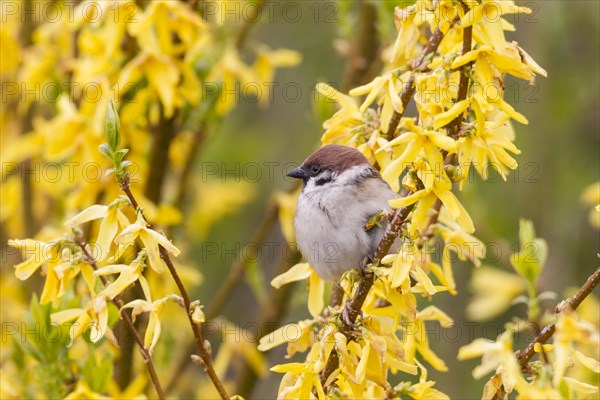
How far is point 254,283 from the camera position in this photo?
348 cm

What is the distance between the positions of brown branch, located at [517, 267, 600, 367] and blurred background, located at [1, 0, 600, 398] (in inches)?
60.9

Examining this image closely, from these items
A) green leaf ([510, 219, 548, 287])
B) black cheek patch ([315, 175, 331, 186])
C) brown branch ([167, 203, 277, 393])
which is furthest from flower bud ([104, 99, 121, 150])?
brown branch ([167, 203, 277, 393])

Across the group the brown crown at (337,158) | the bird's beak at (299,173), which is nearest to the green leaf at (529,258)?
the brown crown at (337,158)

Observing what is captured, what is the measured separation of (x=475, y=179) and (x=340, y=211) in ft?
8.04

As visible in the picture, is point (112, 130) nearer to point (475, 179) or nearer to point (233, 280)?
point (233, 280)

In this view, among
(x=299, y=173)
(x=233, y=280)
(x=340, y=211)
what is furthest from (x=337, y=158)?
(x=233, y=280)

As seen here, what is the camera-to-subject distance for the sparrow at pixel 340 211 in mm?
2641

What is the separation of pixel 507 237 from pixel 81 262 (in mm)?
3277

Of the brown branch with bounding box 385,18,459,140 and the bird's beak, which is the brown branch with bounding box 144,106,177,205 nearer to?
the bird's beak

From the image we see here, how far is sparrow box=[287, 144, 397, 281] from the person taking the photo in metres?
2.64

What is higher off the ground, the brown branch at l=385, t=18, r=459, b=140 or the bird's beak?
the brown branch at l=385, t=18, r=459, b=140

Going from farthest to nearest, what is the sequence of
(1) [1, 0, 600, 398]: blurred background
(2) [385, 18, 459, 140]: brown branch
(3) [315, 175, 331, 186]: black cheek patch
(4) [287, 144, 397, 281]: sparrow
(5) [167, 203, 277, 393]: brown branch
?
(1) [1, 0, 600, 398]: blurred background
(5) [167, 203, 277, 393]: brown branch
(3) [315, 175, 331, 186]: black cheek patch
(4) [287, 144, 397, 281]: sparrow
(2) [385, 18, 459, 140]: brown branch

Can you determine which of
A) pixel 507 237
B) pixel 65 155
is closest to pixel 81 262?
pixel 65 155

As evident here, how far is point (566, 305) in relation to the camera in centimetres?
179
